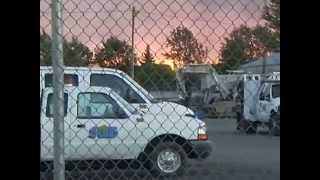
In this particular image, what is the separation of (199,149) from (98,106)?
143cm

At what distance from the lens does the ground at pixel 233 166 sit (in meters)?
6.91

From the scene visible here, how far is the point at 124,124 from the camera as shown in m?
8.27

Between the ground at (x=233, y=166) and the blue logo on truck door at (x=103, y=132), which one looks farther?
the blue logo on truck door at (x=103, y=132)

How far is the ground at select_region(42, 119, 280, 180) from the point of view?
6.91 meters

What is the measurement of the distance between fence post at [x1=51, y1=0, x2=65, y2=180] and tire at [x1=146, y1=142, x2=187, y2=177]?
3.35m

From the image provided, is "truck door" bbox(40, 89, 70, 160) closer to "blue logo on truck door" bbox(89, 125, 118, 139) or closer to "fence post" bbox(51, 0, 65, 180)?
"fence post" bbox(51, 0, 65, 180)

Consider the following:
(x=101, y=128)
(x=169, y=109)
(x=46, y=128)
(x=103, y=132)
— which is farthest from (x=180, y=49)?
(x=101, y=128)

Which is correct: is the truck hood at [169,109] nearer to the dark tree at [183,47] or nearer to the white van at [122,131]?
the white van at [122,131]

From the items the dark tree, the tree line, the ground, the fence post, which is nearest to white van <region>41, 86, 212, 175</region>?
the ground

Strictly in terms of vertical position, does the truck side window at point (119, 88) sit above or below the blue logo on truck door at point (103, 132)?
above

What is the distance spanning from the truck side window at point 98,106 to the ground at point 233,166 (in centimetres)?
115

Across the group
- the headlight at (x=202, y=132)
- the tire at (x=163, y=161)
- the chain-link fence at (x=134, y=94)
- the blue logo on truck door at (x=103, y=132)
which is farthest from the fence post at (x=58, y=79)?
A: the headlight at (x=202, y=132)
